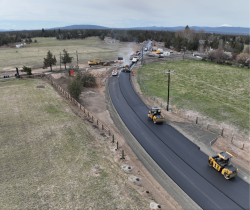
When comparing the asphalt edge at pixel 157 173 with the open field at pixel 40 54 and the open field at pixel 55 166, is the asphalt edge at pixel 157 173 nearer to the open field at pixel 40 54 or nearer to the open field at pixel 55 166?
the open field at pixel 55 166

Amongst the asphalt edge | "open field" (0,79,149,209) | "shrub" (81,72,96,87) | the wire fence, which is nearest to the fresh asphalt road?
the asphalt edge

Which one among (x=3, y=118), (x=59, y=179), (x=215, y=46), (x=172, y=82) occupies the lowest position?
(x=59, y=179)

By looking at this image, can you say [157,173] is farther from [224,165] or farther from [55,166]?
[55,166]

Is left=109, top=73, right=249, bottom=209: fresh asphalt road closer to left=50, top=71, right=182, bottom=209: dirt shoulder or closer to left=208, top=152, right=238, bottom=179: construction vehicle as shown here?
left=208, top=152, right=238, bottom=179: construction vehicle

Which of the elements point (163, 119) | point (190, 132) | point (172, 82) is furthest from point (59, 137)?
point (172, 82)

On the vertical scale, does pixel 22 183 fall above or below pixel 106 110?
below

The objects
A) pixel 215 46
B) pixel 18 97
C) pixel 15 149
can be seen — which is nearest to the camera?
pixel 15 149

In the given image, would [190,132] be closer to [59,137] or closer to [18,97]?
[59,137]
